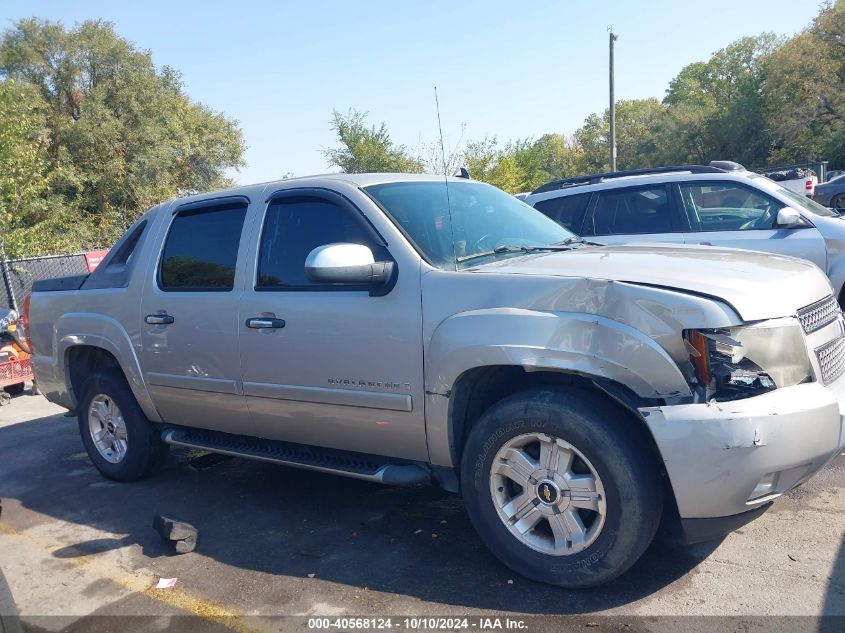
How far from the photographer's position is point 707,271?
330 cm

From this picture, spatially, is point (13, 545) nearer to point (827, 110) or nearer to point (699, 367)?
point (699, 367)

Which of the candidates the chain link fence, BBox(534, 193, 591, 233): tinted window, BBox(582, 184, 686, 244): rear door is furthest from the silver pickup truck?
the chain link fence

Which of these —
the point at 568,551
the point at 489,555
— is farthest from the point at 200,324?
the point at 568,551

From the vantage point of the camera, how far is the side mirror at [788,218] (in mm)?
6930

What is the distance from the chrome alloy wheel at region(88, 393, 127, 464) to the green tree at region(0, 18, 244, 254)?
24698 mm

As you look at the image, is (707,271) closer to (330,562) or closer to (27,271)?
(330,562)

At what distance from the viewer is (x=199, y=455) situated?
19.7 feet

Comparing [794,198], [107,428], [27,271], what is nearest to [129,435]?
[107,428]

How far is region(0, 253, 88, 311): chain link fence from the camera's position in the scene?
55.1 ft

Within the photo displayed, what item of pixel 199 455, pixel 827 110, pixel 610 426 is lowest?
pixel 199 455

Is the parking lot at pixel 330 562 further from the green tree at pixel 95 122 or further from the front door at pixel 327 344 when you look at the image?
the green tree at pixel 95 122

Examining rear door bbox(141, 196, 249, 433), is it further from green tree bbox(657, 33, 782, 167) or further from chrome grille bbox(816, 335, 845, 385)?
green tree bbox(657, 33, 782, 167)

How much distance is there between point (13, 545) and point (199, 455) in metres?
1.70

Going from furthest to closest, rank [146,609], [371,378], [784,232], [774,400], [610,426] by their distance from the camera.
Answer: [784,232] < [371,378] < [146,609] < [610,426] < [774,400]
